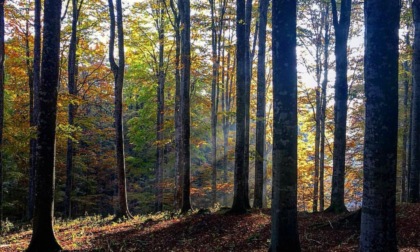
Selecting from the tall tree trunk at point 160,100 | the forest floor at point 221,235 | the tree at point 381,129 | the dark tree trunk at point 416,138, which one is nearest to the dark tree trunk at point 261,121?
the forest floor at point 221,235

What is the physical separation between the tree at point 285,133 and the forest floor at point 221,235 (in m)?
2.13

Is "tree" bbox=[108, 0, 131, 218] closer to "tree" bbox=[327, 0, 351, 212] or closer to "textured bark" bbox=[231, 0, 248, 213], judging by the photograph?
"textured bark" bbox=[231, 0, 248, 213]

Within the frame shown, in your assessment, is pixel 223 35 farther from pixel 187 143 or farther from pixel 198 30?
pixel 187 143

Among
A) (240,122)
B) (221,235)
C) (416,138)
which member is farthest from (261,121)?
(221,235)

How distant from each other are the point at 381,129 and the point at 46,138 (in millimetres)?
7423

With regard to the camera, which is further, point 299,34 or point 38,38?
point 299,34

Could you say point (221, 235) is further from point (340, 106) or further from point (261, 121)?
point (261, 121)

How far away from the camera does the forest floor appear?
25.6 feet

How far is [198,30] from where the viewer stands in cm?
2164

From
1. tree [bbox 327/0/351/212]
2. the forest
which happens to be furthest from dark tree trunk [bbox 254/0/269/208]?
tree [bbox 327/0/351/212]

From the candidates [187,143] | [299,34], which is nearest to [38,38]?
[187,143]

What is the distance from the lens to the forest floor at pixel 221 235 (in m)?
7.79

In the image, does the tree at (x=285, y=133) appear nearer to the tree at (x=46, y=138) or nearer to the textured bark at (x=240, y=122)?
the tree at (x=46, y=138)

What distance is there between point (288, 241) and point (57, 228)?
10.8 m
